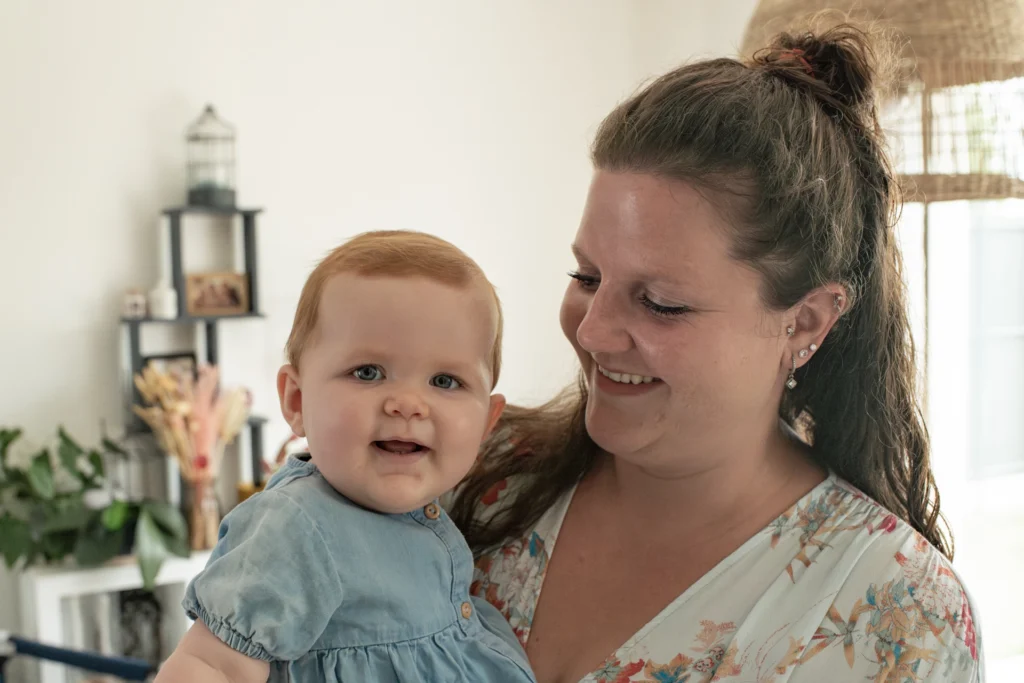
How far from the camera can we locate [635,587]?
122 centimetres

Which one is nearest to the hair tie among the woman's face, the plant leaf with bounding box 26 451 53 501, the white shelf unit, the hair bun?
the hair bun

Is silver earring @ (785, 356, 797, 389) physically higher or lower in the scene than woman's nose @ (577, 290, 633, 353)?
lower

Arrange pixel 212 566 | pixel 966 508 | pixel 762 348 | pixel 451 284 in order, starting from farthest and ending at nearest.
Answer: pixel 966 508 → pixel 762 348 → pixel 451 284 → pixel 212 566

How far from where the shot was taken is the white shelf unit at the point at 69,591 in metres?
3.18

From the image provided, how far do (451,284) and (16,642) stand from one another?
68.2 inches

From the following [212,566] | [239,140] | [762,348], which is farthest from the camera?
[239,140]

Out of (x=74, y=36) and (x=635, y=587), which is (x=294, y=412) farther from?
(x=74, y=36)

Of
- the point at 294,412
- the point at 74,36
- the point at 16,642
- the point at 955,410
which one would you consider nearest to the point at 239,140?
the point at 74,36

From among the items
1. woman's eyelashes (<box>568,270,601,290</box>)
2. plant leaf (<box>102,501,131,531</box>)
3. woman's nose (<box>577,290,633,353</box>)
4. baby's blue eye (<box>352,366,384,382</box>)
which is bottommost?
plant leaf (<box>102,501,131,531</box>)

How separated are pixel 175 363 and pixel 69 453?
19.1 inches

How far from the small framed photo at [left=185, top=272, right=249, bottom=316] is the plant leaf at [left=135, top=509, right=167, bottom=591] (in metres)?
0.74

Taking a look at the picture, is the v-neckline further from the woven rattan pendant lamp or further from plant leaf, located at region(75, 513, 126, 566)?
plant leaf, located at region(75, 513, 126, 566)

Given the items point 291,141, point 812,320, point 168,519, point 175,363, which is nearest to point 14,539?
point 168,519

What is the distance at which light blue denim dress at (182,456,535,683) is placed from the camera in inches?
35.7
